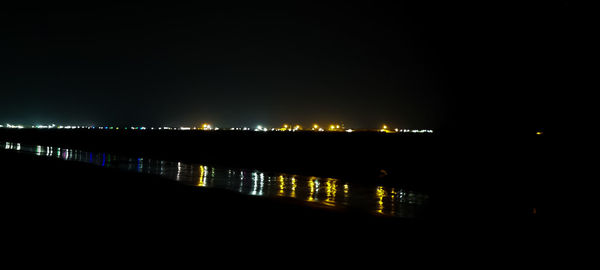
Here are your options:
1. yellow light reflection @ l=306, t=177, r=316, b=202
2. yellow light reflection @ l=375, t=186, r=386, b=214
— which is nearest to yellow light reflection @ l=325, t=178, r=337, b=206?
yellow light reflection @ l=306, t=177, r=316, b=202

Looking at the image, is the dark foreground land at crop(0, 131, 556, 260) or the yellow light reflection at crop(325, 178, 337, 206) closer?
the dark foreground land at crop(0, 131, 556, 260)

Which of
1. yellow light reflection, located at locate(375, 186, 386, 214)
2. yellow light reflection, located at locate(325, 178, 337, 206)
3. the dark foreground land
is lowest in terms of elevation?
yellow light reflection, located at locate(375, 186, 386, 214)

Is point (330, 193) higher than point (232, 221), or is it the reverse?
point (232, 221)

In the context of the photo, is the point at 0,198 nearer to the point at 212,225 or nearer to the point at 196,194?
the point at 196,194

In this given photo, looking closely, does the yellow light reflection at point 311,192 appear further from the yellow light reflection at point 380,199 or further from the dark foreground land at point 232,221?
the yellow light reflection at point 380,199

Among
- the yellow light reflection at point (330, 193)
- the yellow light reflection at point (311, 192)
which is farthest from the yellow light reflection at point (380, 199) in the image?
the yellow light reflection at point (311, 192)

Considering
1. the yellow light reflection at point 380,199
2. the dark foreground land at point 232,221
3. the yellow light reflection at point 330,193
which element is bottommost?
the yellow light reflection at point 380,199

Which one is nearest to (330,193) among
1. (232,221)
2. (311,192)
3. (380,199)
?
(311,192)

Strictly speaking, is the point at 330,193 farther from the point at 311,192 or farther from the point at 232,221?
the point at 232,221

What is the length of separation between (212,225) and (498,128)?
113833mm

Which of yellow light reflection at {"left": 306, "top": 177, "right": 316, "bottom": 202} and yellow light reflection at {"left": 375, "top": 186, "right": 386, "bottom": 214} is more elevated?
yellow light reflection at {"left": 306, "top": 177, "right": 316, "bottom": 202}

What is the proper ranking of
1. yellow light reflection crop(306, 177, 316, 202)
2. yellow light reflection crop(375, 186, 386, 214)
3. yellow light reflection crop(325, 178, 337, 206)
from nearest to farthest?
yellow light reflection crop(375, 186, 386, 214) → yellow light reflection crop(325, 178, 337, 206) → yellow light reflection crop(306, 177, 316, 202)

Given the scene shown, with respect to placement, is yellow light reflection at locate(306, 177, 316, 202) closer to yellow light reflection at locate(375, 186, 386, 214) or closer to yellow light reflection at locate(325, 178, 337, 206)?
yellow light reflection at locate(325, 178, 337, 206)

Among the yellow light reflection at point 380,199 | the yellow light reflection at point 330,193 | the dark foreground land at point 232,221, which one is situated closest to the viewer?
the dark foreground land at point 232,221
